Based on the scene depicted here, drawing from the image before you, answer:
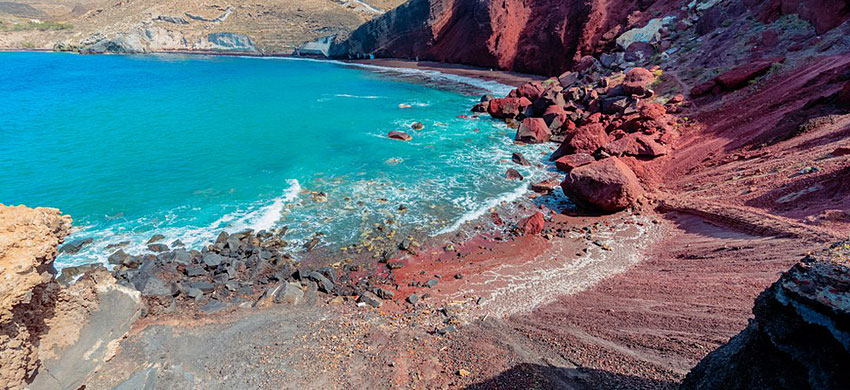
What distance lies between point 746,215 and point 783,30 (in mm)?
19336

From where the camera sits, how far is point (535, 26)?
52.7 metres

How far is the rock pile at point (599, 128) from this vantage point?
15.5 m

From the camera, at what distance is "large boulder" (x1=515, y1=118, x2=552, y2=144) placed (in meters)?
26.2

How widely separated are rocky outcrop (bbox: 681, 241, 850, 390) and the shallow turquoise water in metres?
12.0

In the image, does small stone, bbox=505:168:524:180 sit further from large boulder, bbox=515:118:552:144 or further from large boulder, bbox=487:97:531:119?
large boulder, bbox=487:97:531:119

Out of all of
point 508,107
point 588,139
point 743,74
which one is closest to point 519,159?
point 588,139

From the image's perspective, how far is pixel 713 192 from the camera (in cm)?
1434

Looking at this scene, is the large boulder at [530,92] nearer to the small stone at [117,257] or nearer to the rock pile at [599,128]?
the rock pile at [599,128]

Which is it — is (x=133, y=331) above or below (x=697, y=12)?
below

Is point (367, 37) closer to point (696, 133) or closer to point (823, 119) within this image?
point (696, 133)

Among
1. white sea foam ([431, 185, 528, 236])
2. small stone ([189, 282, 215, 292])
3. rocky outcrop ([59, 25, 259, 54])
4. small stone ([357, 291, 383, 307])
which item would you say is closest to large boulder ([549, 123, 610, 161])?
white sea foam ([431, 185, 528, 236])

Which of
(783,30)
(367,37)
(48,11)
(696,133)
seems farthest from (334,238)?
(48,11)

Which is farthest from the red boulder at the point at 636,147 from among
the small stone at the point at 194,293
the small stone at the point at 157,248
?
the small stone at the point at 157,248

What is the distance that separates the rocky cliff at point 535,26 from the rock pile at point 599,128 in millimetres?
7611
